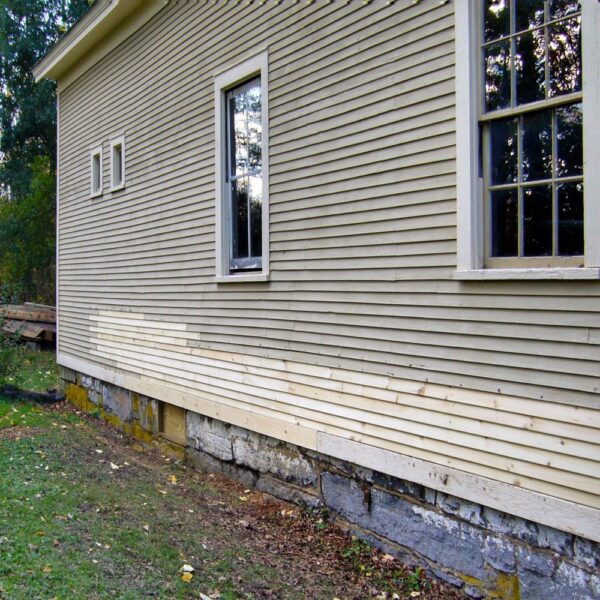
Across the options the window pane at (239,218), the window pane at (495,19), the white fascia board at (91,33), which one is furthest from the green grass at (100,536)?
the white fascia board at (91,33)

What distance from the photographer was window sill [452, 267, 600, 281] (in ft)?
10.8

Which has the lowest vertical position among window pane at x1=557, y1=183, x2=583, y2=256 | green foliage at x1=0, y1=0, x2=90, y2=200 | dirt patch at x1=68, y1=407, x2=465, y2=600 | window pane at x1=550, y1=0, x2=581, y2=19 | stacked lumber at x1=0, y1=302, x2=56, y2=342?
dirt patch at x1=68, y1=407, x2=465, y2=600

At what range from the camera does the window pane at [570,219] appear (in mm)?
3527

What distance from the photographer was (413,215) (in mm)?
4438

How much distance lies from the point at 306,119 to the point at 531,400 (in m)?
3.15

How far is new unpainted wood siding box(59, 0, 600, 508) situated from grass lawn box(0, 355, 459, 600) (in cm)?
81

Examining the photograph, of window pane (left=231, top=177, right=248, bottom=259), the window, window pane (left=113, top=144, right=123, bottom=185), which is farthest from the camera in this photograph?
the window

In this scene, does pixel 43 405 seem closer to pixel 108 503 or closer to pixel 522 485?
pixel 108 503

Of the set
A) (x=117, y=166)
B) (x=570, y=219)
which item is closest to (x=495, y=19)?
(x=570, y=219)

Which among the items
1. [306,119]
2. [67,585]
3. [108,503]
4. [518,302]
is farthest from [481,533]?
[306,119]

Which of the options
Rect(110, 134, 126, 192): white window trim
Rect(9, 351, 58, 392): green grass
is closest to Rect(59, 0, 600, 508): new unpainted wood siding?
Rect(110, 134, 126, 192): white window trim

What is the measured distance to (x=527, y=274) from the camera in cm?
359

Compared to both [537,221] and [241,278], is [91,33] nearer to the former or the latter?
[241,278]

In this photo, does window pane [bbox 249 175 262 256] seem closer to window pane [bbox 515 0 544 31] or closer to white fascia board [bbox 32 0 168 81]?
window pane [bbox 515 0 544 31]
